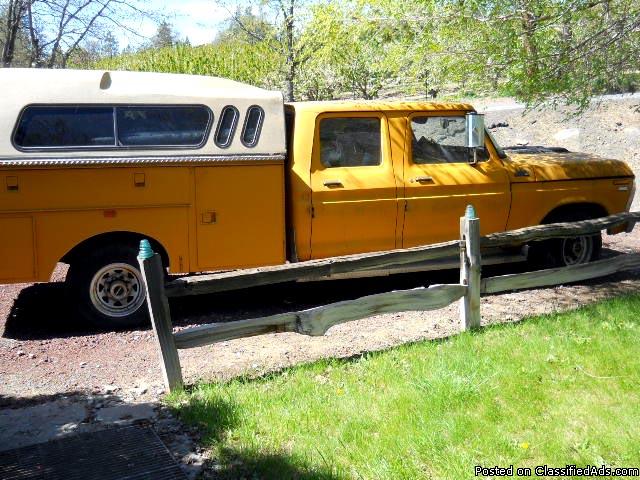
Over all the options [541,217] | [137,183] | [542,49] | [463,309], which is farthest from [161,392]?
[542,49]

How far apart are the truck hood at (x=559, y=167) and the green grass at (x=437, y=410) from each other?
2.20m

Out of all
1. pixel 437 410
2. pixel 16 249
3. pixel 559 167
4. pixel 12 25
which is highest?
pixel 12 25

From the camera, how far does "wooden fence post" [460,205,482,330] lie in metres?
6.03

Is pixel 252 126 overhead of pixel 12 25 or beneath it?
beneath

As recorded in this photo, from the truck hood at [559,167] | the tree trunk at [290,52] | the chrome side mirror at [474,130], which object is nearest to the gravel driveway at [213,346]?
the truck hood at [559,167]

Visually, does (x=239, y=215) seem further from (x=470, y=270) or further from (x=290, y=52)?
(x=290, y=52)

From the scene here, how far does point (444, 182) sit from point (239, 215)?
2090 millimetres

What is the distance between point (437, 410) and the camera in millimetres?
4422

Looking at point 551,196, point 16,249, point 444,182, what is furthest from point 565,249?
point 16,249

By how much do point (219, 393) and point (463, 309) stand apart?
2.27 metres

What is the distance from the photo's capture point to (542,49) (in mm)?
8070

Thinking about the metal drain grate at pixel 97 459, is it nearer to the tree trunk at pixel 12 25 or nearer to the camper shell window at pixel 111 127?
the camper shell window at pixel 111 127

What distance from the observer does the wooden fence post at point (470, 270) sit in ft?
19.8

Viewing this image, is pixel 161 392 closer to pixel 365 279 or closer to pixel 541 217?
pixel 365 279
